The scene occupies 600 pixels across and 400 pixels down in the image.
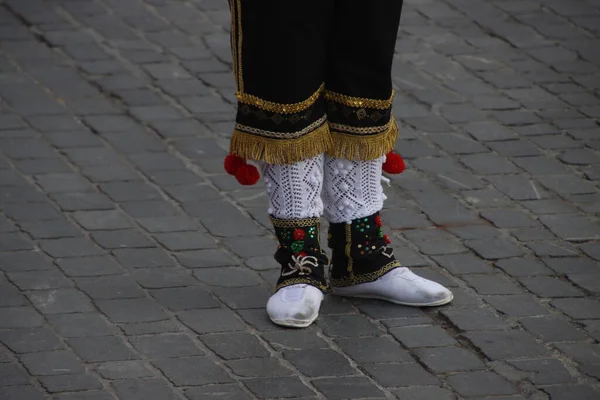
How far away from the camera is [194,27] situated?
654 cm

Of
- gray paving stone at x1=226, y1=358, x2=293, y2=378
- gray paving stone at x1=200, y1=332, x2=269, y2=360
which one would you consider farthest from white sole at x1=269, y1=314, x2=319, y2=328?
gray paving stone at x1=226, y1=358, x2=293, y2=378

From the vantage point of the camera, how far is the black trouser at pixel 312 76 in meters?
3.51

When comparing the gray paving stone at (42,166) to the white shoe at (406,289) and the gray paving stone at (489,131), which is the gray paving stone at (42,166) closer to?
the white shoe at (406,289)

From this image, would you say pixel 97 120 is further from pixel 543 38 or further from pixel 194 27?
pixel 543 38

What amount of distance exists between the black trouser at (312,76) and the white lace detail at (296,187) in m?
0.06

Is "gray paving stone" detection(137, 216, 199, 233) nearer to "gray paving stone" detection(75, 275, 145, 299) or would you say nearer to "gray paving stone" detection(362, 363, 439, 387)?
"gray paving stone" detection(75, 275, 145, 299)

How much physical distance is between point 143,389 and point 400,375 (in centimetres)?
74

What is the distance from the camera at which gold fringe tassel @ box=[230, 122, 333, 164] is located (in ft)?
11.9

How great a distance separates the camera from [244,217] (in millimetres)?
4574

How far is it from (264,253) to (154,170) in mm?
874

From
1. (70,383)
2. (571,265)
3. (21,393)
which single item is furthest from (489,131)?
(21,393)

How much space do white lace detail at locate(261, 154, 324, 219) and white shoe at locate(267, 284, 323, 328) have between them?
0.24 meters

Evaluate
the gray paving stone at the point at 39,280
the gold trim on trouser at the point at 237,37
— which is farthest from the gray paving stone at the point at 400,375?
the gray paving stone at the point at 39,280

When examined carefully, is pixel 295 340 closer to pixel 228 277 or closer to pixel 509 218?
pixel 228 277
